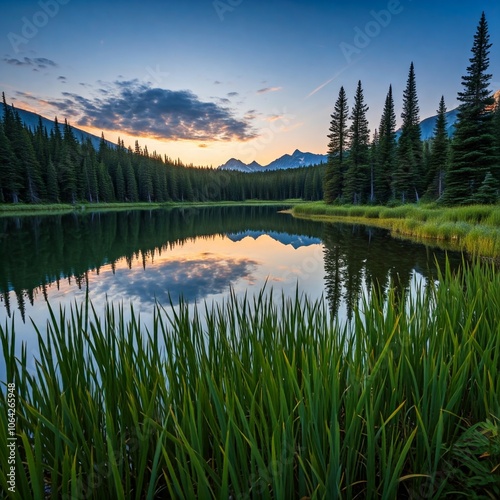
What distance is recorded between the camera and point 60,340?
2.52 meters

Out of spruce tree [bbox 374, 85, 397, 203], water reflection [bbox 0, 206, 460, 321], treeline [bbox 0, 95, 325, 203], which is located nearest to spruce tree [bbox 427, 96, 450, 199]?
spruce tree [bbox 374, 85, 397, 203]

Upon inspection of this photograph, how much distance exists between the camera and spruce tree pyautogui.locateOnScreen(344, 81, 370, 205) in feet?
171

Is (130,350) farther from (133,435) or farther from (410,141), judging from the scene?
(410,141)

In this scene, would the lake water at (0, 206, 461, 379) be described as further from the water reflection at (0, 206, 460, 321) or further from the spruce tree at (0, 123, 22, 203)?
the spruce tree at (0, 123, 22, 203)

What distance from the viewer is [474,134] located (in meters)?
29.5

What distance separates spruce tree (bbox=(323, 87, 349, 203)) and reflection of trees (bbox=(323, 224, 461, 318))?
36462 mm

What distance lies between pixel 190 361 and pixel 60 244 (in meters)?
21.5

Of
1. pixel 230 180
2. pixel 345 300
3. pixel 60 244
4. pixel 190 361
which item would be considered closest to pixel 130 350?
pixel 190 361

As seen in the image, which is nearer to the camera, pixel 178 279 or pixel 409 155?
pixel 178 279

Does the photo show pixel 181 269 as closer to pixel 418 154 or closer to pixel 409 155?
pixel 409 155

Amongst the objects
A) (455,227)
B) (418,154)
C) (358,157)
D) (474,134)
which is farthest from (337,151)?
(455,227)

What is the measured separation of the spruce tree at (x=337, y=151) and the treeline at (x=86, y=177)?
45.0 metres

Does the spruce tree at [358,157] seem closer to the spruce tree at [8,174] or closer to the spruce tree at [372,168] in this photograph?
the spruce tree at [372,168]

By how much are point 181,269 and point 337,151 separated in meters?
50.7
